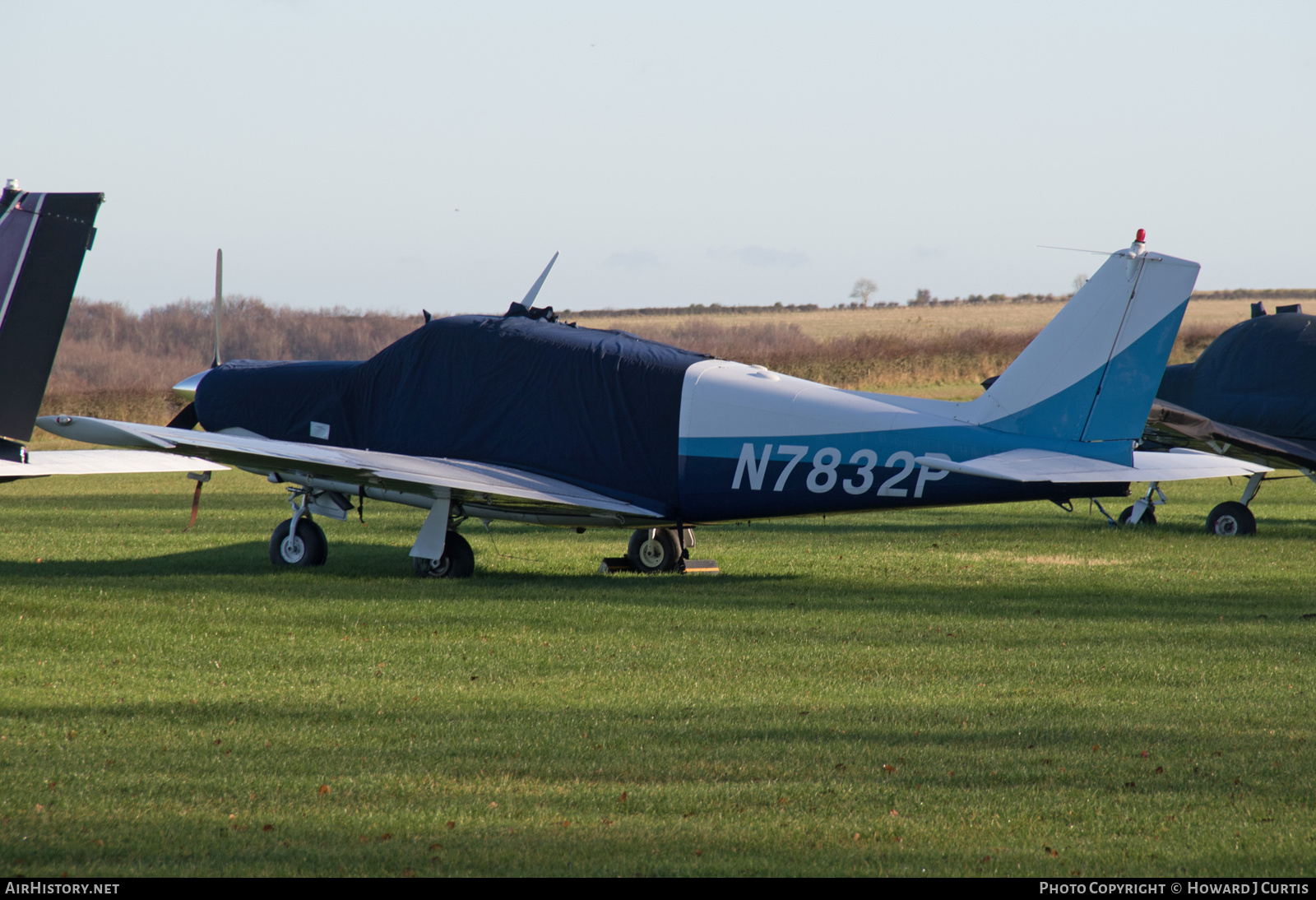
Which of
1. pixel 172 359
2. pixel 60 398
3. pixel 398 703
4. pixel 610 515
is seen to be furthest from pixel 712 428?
pixel 172 359

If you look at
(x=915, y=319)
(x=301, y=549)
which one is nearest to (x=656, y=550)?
(x=301, y=549)

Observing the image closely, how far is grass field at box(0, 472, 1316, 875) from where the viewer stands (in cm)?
489

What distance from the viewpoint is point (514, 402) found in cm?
1357

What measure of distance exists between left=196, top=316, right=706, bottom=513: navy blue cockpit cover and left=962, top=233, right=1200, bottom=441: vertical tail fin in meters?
3.46

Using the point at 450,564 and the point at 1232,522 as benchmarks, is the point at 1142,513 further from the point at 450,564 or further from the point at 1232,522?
the point at 450,564

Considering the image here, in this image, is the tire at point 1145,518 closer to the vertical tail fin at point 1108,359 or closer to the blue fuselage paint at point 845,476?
the vertical tail fin at point 1108,359

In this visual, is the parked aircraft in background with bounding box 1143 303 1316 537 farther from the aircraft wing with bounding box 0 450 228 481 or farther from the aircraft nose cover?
the aircraft wing with bounding box 0 450 228 481

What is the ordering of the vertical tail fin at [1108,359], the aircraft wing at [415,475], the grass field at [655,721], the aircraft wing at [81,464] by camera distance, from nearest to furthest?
the grass field at [655,721], the aircraft wing at [81,464], the vertical tail fin at [1108,359], the aircraft wing at [415,475]

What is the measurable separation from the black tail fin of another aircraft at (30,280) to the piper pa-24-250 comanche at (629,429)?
0.02 m

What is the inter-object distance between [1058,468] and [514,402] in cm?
594

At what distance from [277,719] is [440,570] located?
6355mm

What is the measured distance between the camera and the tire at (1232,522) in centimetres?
1775

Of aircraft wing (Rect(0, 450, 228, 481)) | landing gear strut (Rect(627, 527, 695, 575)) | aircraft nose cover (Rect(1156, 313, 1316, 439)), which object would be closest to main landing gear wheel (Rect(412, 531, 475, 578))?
landing gear strut (Rect(627, 527, 695, 575))

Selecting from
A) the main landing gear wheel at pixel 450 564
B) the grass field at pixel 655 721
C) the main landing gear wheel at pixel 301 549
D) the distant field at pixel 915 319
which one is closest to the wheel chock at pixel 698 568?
the grass field at pixel 655 721
